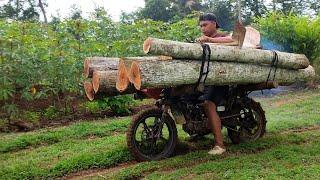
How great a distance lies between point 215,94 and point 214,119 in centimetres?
39

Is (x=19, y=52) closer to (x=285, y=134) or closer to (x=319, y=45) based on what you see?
(x=285, y=134)

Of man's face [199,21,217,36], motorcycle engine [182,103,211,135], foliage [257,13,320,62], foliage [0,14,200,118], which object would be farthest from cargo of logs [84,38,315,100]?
foliage [257,13,320,62]

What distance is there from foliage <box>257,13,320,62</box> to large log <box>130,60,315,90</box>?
7437 mm

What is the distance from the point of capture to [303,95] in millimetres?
11992

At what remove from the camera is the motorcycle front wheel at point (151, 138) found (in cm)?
555

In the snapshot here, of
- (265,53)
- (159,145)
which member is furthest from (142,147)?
(265,53)

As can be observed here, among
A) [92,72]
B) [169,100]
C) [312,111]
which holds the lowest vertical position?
[312,111]

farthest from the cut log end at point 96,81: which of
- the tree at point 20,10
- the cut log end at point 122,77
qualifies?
the tree at point 20,10

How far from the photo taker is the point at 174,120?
588 centimetres

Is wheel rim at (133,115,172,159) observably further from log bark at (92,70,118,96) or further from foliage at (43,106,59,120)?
foliage at (43,106,59,120)

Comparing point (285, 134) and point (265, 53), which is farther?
point (285, 134)

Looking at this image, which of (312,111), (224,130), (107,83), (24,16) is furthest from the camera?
(24,16)

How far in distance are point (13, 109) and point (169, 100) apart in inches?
140

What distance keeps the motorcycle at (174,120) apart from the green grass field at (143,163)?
0.24 meters
